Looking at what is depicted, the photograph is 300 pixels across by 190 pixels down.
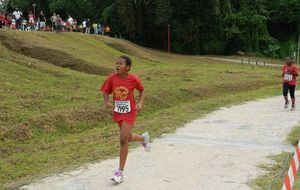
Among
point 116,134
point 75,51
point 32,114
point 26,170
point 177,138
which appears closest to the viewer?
point 26,170

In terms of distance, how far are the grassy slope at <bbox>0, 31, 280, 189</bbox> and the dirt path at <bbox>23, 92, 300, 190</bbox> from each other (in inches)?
26.8

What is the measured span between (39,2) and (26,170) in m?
63.2

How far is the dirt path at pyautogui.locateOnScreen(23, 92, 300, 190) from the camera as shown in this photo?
7.30 metres

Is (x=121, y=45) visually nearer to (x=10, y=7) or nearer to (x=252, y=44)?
(x=252, y=44)

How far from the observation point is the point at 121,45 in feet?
131

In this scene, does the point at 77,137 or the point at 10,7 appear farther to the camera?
the point at 10,7

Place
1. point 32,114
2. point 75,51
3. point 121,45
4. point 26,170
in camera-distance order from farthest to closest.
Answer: point 121,45 → point 75,51 → point 32,114 → point 26,170

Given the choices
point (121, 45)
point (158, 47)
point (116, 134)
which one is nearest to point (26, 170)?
point (116, 134)

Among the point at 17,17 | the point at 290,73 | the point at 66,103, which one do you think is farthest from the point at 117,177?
the point at 17,17

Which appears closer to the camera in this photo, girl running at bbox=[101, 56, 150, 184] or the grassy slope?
girl running at bbox=[101, 56, 150, 184]

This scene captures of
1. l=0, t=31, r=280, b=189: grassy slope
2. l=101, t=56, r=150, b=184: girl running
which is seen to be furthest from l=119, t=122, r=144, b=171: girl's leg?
l=0, t=31, r=280, b=189: grassy slope

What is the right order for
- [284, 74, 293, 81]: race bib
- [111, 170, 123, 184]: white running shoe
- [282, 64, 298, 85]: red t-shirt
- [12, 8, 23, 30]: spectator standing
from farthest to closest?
[12, 8, 23, 30]: spectator standing → [284, 74, 293, 81]: race bib → [282, 64, 298, 85]: red t-shirt → [111, 170, 123, 184]: white running shoe

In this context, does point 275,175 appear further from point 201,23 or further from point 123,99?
point 201,23

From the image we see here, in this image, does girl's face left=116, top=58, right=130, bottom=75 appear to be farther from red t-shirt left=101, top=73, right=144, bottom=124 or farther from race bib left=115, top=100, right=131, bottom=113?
race bib left=115, top=100, right=131, bottom=113
